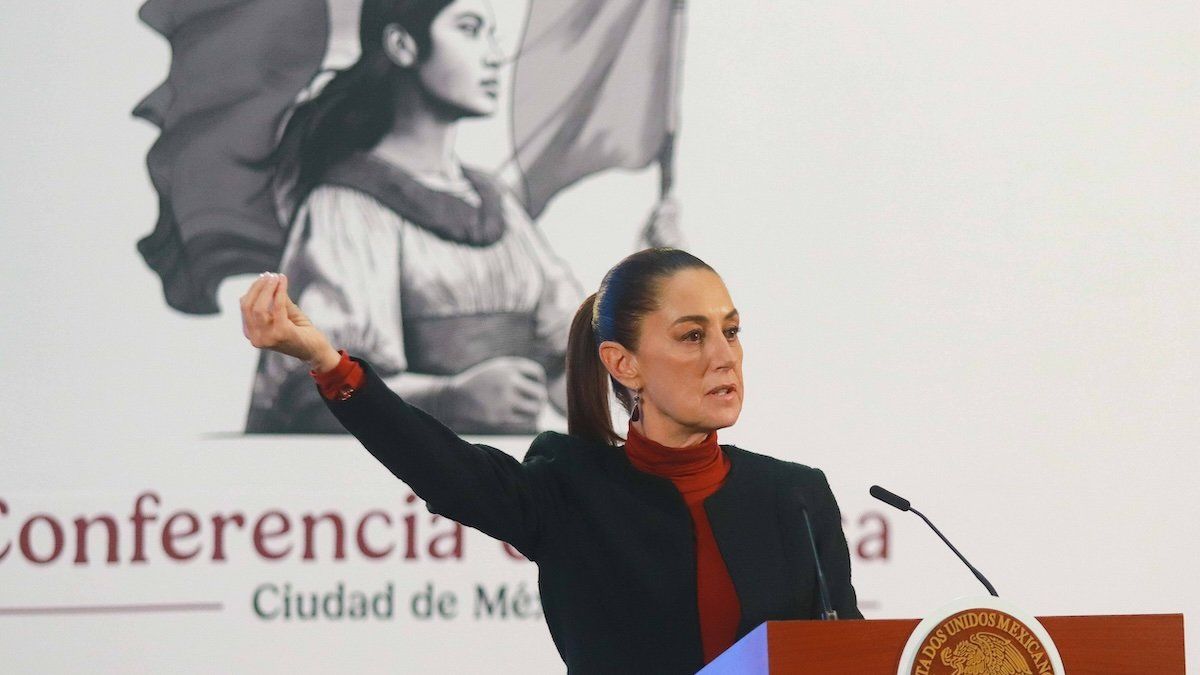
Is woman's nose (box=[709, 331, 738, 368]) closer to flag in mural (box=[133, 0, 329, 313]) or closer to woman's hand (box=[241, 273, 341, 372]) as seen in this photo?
woman's hand (box=[241, 273, 341, 372])

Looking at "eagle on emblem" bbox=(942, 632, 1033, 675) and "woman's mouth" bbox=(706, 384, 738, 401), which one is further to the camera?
"woman's mouth" bbox=(706, 384, 738, 401)

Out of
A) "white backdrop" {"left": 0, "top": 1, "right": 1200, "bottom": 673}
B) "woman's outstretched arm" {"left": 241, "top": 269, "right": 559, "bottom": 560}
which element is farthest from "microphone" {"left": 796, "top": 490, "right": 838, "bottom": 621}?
"white backdrop" {"left": 0, "top": 1, "right": 1200, "bottom": 673}

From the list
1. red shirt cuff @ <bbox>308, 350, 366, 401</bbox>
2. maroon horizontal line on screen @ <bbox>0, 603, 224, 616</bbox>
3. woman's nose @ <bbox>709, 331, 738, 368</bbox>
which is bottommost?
maroon horizontal line on screen @ <bbox>0, 603, 224, 616</bbox>

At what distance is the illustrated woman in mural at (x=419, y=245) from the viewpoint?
3.58 m

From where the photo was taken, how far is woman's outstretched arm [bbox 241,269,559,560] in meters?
1.73

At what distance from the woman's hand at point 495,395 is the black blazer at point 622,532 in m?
1.39

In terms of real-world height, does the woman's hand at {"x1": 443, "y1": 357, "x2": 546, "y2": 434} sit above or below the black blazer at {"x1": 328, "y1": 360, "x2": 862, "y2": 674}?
above

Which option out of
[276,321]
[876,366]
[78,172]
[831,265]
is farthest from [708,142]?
[276,321]

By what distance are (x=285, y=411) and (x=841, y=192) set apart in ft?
4.99

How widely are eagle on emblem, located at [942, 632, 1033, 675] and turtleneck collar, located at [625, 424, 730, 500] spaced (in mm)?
653

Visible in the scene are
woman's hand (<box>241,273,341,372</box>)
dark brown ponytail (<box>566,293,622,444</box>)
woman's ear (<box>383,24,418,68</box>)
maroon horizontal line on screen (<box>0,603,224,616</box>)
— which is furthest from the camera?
woman's ear (<box>383,24,418,68</box>)

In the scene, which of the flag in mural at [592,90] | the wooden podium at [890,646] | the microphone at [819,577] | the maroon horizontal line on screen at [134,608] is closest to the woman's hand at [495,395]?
the flag in mural at [592,90]

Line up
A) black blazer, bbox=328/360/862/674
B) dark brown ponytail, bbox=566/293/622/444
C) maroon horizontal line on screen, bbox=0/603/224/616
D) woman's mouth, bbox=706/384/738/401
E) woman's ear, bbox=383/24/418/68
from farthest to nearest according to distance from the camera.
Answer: woman's ear, bbox=383/24/418/68 < maroon horizontal line on screen, bbox=0/603/224/616 < dark brown ponytail, bbox=566/293/622/444 < woman's mouth, bbox=706/384/738/401 < black blazer, bbox=328/360/862/674

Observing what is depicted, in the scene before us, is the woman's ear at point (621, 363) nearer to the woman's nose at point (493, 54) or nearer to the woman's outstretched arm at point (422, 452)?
the woman's outstretched arm at point (422, 452)
